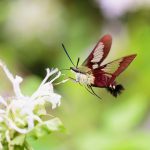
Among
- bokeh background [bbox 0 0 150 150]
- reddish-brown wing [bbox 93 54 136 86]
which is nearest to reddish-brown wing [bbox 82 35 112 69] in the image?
reddish-brown wing [bbox 93 54 136 86]

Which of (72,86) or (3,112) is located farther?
(72,86)

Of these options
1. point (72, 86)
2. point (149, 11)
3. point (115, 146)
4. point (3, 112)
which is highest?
point (149, 11)

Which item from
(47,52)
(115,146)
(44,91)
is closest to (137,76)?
(47,52)

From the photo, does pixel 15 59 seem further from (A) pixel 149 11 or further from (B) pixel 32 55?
(A) pixel 149 11

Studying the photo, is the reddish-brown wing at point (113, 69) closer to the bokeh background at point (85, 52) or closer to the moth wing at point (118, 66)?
the moth wing at point (118, 66)

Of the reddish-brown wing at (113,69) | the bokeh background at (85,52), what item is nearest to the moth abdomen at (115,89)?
the reddish-brown wing at (113,69)

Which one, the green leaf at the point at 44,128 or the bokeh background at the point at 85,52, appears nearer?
the green leaf at the point at 44,128
